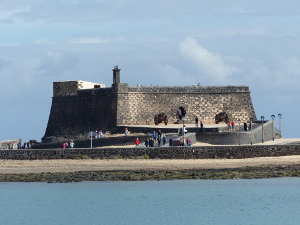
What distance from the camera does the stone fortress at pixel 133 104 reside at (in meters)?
65.6

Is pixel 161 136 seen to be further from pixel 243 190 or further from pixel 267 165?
pixel 243 190

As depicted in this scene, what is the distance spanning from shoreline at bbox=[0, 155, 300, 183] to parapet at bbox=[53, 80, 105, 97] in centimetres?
1683

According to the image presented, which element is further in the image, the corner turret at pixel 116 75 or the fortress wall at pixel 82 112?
the fortress wall at pixel 82 112

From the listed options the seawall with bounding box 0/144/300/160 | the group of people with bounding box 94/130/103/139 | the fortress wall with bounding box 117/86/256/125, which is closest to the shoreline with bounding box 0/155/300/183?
the seawall with bounding box 0/144/300/160

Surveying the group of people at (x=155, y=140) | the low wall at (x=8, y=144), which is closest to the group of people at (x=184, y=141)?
the group of people at (x=155, y=140)

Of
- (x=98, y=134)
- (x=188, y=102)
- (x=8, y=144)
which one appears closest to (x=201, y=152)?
(x=98, y=134)

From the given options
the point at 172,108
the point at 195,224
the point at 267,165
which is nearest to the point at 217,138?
the point at 267,165

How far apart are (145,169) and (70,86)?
2227 cm

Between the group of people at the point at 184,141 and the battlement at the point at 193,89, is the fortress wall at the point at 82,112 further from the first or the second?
the group of people at the point at 184,141

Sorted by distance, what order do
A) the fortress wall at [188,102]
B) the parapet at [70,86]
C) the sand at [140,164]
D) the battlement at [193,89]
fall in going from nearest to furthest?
1. the sand at [140,164]
2. the fortress wall at [188,102]
3. the battlement at [193,89]
4. the parapet at [70,86]

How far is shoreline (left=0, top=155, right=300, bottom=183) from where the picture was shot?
1774 inches

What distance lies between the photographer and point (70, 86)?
68875mm

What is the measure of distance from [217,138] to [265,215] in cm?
1941

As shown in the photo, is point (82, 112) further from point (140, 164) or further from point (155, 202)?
point (155, 202)
